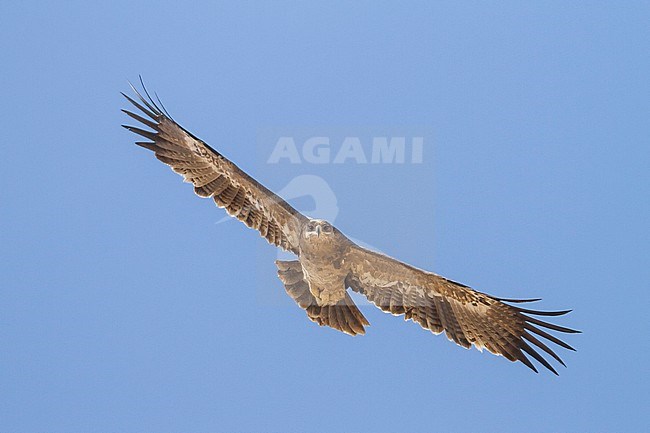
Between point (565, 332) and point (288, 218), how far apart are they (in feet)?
11.9

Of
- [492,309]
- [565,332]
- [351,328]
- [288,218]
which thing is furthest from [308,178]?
[565,332]

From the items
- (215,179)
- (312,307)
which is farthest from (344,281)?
(215,179)

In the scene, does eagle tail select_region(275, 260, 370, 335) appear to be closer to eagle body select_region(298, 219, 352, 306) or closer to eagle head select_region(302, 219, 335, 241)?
eagle body select_region(298, 219, 352, 306)

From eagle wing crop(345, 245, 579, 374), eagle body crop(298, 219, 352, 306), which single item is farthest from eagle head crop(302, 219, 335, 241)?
eagle wing crop(345, 245, 579, 374)

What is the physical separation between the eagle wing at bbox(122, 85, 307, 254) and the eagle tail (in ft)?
0.89

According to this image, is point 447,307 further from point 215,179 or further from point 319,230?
point 215,179

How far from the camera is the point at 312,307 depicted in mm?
11953

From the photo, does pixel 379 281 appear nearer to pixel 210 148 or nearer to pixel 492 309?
pixel 492 309

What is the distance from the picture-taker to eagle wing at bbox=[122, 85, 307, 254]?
11.8 metres

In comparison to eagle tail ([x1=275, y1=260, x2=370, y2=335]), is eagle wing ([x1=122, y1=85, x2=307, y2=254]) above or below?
above

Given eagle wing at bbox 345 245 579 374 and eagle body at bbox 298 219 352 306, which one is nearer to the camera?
eagle body at bbox 298 219 352 306

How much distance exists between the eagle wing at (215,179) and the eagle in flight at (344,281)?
0.01 metres

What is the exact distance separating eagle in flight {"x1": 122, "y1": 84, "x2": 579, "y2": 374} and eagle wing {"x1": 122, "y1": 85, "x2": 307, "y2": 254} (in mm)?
13

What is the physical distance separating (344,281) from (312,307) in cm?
52
